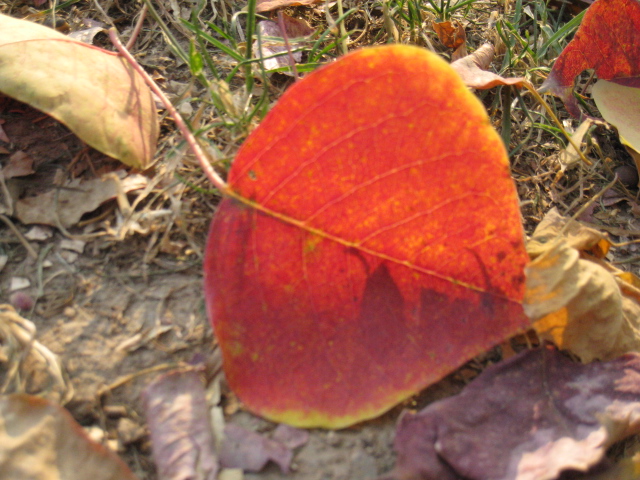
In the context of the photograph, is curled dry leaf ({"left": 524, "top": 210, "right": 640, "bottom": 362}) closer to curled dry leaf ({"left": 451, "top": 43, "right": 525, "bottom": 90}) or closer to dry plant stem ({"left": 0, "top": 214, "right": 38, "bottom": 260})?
curled dry leaf ({"left": 451, "top": 43, "right": 525, "bottom": 90})

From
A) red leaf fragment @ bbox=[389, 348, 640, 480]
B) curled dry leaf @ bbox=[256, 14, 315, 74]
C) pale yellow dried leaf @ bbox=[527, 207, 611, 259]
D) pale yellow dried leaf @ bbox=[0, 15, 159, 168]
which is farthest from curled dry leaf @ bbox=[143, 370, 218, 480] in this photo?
curled dry leaf @ bbox=[256, 14, 315, 74]

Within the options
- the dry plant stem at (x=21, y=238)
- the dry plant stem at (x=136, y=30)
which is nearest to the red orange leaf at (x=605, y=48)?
the dry plant stem at (x=136, y=30)

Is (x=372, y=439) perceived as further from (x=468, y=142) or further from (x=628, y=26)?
(x=628, y=26)

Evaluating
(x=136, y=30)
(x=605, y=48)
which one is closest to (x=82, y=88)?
(x=136, y=30)

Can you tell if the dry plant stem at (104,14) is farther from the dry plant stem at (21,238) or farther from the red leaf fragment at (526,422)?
the red leaf fragment at (526,422)

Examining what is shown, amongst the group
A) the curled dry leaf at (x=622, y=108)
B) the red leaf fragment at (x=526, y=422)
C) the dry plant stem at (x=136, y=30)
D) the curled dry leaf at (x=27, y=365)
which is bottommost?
the curled dry leaf at (x=27, y=365)

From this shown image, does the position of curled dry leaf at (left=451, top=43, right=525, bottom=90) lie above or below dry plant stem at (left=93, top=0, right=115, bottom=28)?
above
